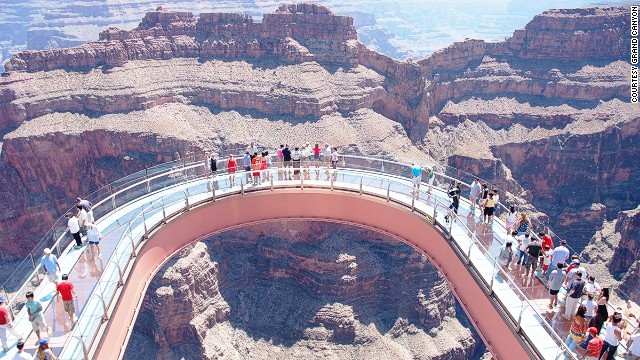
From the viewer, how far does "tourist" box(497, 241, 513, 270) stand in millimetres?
20766

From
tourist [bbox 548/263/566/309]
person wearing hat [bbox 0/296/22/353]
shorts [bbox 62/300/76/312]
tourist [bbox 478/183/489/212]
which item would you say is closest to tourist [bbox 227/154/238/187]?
shorts [bbox 62/300/76/312]

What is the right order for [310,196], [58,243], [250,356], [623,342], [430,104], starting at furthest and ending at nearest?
[430,104], [250,356], [310,196], [58,243], [623,342]

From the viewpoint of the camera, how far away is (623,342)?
16.4 meters

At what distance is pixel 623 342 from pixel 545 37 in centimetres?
7910

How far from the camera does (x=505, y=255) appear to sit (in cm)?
2123

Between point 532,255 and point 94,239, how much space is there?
1742cm

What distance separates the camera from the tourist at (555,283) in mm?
18031

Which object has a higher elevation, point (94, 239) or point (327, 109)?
point (94, 239)

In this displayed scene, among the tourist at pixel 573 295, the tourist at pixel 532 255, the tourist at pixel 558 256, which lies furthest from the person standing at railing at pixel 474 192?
the tourist at pixel 573 295

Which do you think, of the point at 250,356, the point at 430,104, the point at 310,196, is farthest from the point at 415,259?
the point at 430,104

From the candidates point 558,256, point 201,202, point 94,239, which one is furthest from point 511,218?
point 94,239

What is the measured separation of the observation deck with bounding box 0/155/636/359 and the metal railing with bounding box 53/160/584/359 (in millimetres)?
51

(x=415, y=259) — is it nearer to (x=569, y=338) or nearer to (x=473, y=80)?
(x=569, y=338)

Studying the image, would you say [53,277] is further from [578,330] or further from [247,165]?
[578,330]
